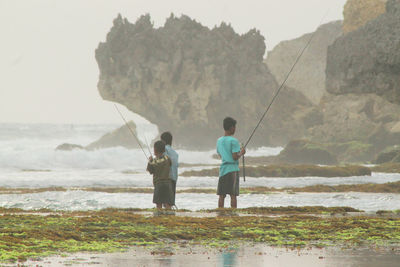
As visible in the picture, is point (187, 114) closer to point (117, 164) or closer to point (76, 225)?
point (117, 164)

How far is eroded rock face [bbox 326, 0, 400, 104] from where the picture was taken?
2417 cm

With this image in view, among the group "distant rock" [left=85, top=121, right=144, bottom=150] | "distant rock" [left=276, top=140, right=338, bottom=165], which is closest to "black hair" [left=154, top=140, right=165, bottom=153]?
"distant rock" [left=276, top=140, right=338, bottom=165]

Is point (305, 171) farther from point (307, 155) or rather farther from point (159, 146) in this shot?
point (159, 146)

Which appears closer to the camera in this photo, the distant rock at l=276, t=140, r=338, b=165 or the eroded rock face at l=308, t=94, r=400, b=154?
the distant rock at l=276, t=140, r=338, b=165

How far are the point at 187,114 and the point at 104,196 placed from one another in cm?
5940

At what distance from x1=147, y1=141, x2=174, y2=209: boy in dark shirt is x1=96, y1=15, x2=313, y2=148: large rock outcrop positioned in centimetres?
6325

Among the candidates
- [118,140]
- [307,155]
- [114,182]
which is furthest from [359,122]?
[114,182]

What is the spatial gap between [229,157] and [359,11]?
67939 millimetres

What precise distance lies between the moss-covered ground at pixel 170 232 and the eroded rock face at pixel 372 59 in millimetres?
15193

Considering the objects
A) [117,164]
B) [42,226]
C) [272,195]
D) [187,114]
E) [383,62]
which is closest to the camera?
[42,226]

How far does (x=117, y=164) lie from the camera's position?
4456 cm

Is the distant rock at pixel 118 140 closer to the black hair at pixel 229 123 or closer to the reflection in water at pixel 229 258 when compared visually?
the black hair at pixel 229 123

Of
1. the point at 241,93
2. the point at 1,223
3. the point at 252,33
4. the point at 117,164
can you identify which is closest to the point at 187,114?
the point at 241,93

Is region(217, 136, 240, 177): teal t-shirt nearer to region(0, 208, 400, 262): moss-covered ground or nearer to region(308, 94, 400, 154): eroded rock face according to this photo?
region(0, 208, 400, 262): moss-covered ground
